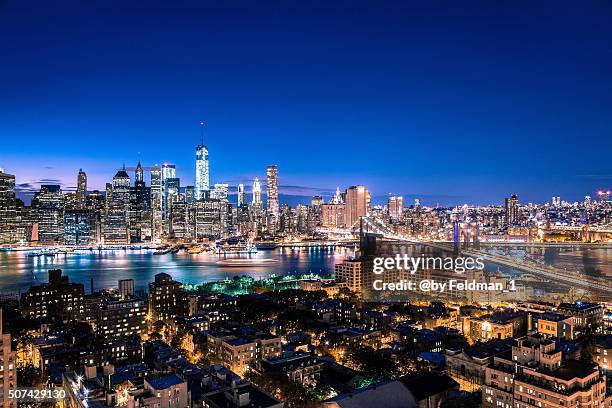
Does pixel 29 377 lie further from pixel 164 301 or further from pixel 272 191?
pixel 272 191


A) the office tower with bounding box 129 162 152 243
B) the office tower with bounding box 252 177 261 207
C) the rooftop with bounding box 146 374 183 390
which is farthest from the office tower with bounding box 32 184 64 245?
the rooftop with bounding box 146 374 183 390

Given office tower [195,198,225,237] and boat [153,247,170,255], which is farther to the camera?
office tower [195,198,225,237]

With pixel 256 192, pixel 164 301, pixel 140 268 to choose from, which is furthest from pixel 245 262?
pixel 256 192

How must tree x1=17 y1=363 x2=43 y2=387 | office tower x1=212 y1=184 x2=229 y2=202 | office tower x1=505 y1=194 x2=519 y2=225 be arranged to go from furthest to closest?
1. office tower x1=212 y1=184 x2=229 y2=202
2. office tower x1=505 y1=194 x2=519 y2=225
3. tree x1=17 y1=363 x2=43 y2=387

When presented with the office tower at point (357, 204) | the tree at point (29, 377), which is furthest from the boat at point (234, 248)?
the tree at point (29, 377)

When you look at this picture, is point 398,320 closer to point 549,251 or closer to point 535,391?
point 535,391

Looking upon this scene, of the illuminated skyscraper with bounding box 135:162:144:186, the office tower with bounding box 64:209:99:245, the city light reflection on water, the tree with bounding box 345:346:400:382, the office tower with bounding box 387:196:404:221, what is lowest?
the city light reflection on water

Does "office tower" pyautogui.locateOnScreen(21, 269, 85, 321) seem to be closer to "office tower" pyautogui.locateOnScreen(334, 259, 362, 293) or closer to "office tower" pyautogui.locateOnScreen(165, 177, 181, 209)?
"office tower" pyautogui.locateOnScreen(334, 259, 362, 293)
